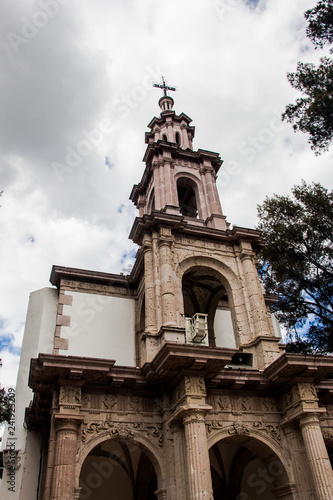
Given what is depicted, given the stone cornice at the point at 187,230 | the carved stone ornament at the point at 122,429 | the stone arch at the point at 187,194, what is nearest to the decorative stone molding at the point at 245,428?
the carved stone ornament at the point at 122,429

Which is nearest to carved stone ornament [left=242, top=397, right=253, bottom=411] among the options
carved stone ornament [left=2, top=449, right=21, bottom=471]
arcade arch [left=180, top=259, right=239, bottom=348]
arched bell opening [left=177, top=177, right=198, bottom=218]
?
arcade arch [left=180, top=259, right=239, bottom=348]

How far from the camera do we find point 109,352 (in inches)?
615

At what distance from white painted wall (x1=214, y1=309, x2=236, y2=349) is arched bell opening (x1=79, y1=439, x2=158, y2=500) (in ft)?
18.3

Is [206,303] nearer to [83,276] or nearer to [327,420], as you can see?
[83,276]

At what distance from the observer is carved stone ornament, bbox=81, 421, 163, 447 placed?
1141 centimetres

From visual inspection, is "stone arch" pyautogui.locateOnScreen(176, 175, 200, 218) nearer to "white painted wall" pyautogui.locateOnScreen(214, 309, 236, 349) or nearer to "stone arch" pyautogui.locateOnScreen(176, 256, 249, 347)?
"stone arch" pyautogui.locateOnScreen(176, 256, 249, 347)

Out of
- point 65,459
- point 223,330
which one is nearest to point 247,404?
point 65,459

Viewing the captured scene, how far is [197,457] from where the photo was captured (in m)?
10.6

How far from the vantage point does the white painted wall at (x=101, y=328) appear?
1549 cm

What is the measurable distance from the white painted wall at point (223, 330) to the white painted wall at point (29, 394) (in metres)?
7.03

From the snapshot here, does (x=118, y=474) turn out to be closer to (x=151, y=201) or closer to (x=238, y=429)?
(x=238, y=429)

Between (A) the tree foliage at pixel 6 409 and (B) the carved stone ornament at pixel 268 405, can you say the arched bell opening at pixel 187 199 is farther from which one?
(A) the tree foliage at pixel 6 409

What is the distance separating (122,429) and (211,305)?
8.09 m

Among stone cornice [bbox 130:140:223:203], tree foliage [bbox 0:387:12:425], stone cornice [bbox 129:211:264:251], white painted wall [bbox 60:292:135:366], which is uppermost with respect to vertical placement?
stone cornice [bbox 130:140:223:203]
